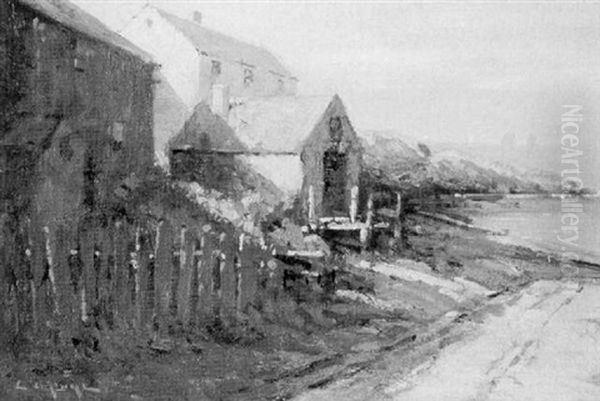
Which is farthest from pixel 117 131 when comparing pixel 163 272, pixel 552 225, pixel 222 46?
pixel 552 225

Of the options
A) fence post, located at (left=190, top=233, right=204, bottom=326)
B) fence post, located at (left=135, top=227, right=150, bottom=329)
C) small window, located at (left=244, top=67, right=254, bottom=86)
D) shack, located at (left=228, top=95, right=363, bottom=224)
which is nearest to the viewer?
fence post, located at (left=135, top=227, right=150, bottom=329)

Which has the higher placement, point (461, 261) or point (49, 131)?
point (49, 131)

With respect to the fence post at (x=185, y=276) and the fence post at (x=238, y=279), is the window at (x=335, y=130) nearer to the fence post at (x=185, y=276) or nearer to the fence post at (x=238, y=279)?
the fence post at (x=238, y=279)

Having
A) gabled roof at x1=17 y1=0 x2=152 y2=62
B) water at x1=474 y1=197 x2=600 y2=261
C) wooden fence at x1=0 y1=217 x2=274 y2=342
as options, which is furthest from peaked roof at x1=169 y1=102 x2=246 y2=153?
water at x1=474 y1=197 x2=600 y2=261

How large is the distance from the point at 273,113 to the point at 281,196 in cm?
60

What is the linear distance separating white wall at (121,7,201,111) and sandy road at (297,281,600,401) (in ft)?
7.44

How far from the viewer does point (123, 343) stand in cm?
373

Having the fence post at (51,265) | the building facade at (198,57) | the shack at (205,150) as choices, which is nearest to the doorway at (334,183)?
the building facade at (198,57)

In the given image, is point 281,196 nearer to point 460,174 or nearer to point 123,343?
point 460,174

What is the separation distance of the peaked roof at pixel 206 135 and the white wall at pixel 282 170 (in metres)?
0.24

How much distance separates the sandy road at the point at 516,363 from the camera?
355 centimetres

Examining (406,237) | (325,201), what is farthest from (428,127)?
(406,237)

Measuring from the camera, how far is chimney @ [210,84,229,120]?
16.3 feet

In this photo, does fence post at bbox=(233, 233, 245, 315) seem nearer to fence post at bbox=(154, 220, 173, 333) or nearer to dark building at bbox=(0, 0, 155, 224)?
fence post at bbox=(154, 220, 173, 333)
